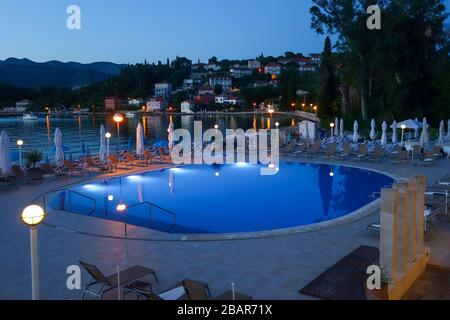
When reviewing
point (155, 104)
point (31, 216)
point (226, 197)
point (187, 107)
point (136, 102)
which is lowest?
point (226, 197)

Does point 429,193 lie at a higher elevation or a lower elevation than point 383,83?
lower

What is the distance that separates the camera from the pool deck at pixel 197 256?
235 inches

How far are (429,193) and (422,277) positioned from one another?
Answer: 4368 mm

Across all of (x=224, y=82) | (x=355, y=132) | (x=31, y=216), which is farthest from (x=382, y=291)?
(x=224, y=82)

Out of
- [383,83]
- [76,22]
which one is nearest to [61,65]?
[383,83]

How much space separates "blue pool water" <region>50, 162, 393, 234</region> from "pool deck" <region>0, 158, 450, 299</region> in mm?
1263

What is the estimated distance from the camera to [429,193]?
9891 millimetres

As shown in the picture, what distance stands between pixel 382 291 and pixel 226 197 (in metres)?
8.08

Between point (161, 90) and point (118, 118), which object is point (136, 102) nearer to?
point (161, 90)

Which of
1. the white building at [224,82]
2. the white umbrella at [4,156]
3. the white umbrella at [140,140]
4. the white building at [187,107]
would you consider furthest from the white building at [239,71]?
the white umbrella at [4,156]

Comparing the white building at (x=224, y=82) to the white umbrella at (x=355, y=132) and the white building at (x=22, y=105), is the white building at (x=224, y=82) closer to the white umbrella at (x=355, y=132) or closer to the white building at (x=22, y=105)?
the white building at (x=22, y=105)

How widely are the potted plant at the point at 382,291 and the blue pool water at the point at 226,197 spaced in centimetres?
465

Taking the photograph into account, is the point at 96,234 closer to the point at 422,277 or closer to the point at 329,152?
the point at 422,277

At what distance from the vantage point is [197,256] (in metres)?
7.11
